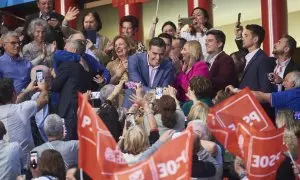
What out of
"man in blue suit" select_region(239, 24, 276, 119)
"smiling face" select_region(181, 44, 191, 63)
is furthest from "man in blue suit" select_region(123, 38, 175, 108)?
"man in blue suit" select_region(239, 24, 276, 119)

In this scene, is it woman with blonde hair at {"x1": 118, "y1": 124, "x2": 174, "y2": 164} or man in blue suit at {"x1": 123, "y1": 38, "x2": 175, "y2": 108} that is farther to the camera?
man in blue suit at {"x1": 123, "y1": 38, "x2": 175, "y2": 108}

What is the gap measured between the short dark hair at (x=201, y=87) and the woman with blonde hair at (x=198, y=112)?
0.50m

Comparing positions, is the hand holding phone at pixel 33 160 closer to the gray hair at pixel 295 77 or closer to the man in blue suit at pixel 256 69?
the gray hair at pixel 295 77

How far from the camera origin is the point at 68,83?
481 inches

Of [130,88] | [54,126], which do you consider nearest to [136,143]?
[54,126]

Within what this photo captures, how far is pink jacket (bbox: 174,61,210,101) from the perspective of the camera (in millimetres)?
12492

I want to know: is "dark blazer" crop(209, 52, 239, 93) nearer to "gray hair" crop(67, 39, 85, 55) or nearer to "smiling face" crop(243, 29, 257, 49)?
"smiling face" crop(243, 29, 257, 49)

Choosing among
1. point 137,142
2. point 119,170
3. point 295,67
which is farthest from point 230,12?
point 119,170

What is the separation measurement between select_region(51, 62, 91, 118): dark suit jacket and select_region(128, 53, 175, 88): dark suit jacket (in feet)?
2.54

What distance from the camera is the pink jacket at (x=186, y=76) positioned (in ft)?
41.0

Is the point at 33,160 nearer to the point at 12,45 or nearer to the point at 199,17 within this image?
the point at 12,45

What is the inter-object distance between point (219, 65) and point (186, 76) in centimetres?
58

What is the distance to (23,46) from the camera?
14211 millimetres

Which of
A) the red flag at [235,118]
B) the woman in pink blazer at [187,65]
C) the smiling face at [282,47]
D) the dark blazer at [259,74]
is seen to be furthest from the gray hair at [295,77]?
the red flag at [235,118]
